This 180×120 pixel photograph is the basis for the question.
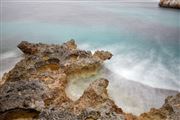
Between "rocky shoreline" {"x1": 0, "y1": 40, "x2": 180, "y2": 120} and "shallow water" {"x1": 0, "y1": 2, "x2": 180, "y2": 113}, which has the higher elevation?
"rocky shoreline" {"x1": 0, "y1": 40, "x2": 180, "y2": 120}

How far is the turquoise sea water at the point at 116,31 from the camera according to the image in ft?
18.6

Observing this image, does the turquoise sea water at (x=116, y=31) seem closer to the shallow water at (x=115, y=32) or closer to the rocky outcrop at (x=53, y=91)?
the shallow water at (x=115, y=32)

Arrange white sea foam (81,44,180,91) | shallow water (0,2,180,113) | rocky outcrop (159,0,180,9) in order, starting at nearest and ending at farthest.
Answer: white sea foam (81,44,180,91) → shallow water (0,2,180,113) → rocky outcrop (159,0,180,9)

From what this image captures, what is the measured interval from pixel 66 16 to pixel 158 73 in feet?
17.6

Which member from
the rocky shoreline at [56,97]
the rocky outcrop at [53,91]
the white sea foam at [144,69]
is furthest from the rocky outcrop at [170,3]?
the rocky shoreline at [56,97]

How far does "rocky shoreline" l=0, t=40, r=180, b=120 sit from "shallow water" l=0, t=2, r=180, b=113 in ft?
2.05

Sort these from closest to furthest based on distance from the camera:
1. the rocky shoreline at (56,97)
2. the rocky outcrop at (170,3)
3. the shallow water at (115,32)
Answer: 1. the rocky shoreline at (56,97)
2. the shallow water at (115,32)
3. the rocky outcrop at (170,3)

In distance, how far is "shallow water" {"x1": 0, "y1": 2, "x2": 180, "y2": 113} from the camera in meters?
5.59

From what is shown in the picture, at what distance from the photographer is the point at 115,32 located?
805 centimetres

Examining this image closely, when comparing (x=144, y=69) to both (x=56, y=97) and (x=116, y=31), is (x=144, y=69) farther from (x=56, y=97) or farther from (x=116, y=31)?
(x=116, y=31)

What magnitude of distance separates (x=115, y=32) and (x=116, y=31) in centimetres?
11

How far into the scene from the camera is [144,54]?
638 cm

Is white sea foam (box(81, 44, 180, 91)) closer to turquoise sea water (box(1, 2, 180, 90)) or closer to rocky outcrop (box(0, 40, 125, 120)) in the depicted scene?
turquoise sea water (box(1, 2, 180, 90))

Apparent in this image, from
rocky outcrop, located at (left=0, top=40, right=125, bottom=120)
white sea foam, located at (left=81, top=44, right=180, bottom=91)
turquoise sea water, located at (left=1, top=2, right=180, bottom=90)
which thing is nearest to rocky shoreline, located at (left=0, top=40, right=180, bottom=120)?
rocky outcrop, located at (left=0, top=40, right=125, bottom=120)
